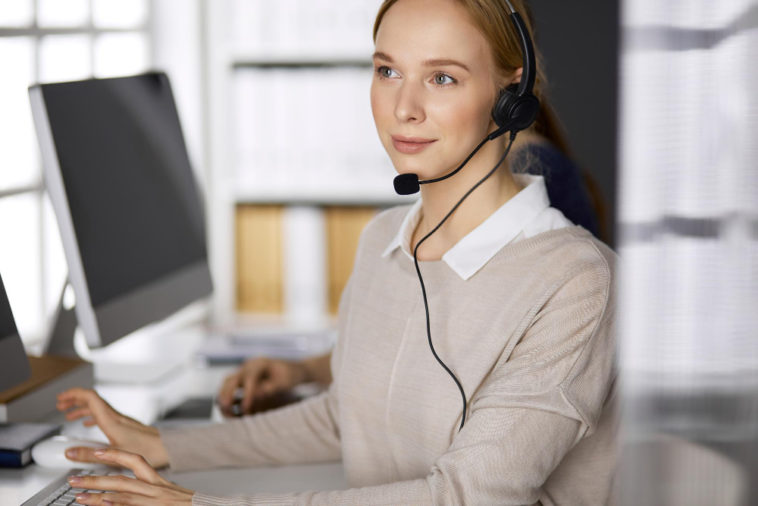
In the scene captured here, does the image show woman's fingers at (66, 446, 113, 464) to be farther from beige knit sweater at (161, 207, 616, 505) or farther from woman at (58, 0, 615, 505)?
beige knit sweater at (161, 207, 616, 505)

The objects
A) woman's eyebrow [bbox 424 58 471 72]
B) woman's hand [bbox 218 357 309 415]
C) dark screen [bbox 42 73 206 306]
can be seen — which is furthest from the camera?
woman's hand [bbox 218 357 309 415]

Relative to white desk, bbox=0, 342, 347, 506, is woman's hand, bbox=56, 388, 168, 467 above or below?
above

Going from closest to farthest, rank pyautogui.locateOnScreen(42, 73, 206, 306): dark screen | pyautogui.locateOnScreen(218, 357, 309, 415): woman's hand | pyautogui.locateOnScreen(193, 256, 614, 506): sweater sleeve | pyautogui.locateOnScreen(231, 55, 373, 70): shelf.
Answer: pyautogui.locateOnScreen(193, 256, 614, 506): sweater sleeve < pyautogui.locateOnScreen(42, 73, 206, 306): dark screen < pyautogui.locateOnScreen(218, 357, 309, 415): woman's hand < pyautogui.locateOnScreen(231, 55, 373, 70): shelf

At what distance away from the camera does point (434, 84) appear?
110 cm

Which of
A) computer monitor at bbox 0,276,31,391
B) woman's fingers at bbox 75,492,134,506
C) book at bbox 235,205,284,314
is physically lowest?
book at bbox 235,205,284,314

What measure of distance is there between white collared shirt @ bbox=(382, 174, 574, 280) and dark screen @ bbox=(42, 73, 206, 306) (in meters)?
0.56

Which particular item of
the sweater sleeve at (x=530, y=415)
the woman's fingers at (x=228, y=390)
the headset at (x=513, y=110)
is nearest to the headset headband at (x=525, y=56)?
the headset at (x=513, y=110)

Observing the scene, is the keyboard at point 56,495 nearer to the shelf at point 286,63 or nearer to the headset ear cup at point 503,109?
the headset ear cup at point 503,109

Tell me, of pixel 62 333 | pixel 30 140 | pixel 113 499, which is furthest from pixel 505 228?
pixel 30 140

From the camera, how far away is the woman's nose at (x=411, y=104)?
109 cm

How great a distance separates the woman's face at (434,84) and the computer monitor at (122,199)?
51 centimetres

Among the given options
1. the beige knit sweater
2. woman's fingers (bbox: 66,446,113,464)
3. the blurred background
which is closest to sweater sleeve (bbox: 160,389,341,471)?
the beige knit sweater

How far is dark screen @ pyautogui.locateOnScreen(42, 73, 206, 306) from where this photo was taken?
1312 millimetres

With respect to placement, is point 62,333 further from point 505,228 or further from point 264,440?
point 505,228
